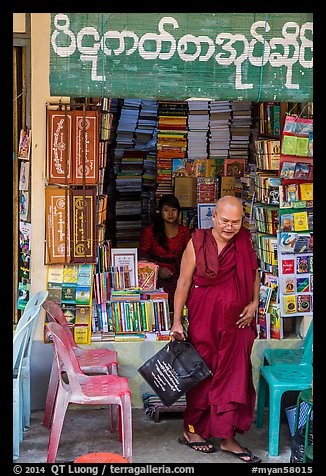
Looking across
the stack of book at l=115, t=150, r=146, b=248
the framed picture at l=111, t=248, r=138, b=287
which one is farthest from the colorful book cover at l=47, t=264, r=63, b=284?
the stack of book at l=115, t=150, r=146, b=248

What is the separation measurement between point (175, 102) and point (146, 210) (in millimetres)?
1334

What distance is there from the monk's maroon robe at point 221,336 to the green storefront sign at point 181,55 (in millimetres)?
1139

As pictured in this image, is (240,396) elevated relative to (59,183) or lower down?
lower down

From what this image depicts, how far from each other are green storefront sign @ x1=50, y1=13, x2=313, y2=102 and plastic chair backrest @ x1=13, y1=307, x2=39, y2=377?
147 centimetres

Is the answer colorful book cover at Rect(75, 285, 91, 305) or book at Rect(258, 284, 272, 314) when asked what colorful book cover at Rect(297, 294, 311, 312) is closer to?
book at Rect(258, 284, 272, 314)

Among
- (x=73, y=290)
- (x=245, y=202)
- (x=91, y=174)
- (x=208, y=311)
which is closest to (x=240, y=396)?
(x=208, y=311)

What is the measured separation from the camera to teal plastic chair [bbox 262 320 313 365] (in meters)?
6.06

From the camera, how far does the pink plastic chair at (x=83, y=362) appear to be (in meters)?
5.72

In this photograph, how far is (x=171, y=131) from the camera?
8672mm

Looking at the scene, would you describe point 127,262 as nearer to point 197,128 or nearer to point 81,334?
point 81,334

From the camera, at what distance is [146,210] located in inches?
366

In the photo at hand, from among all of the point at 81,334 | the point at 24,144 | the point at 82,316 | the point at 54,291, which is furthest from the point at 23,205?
the point at 81,334
